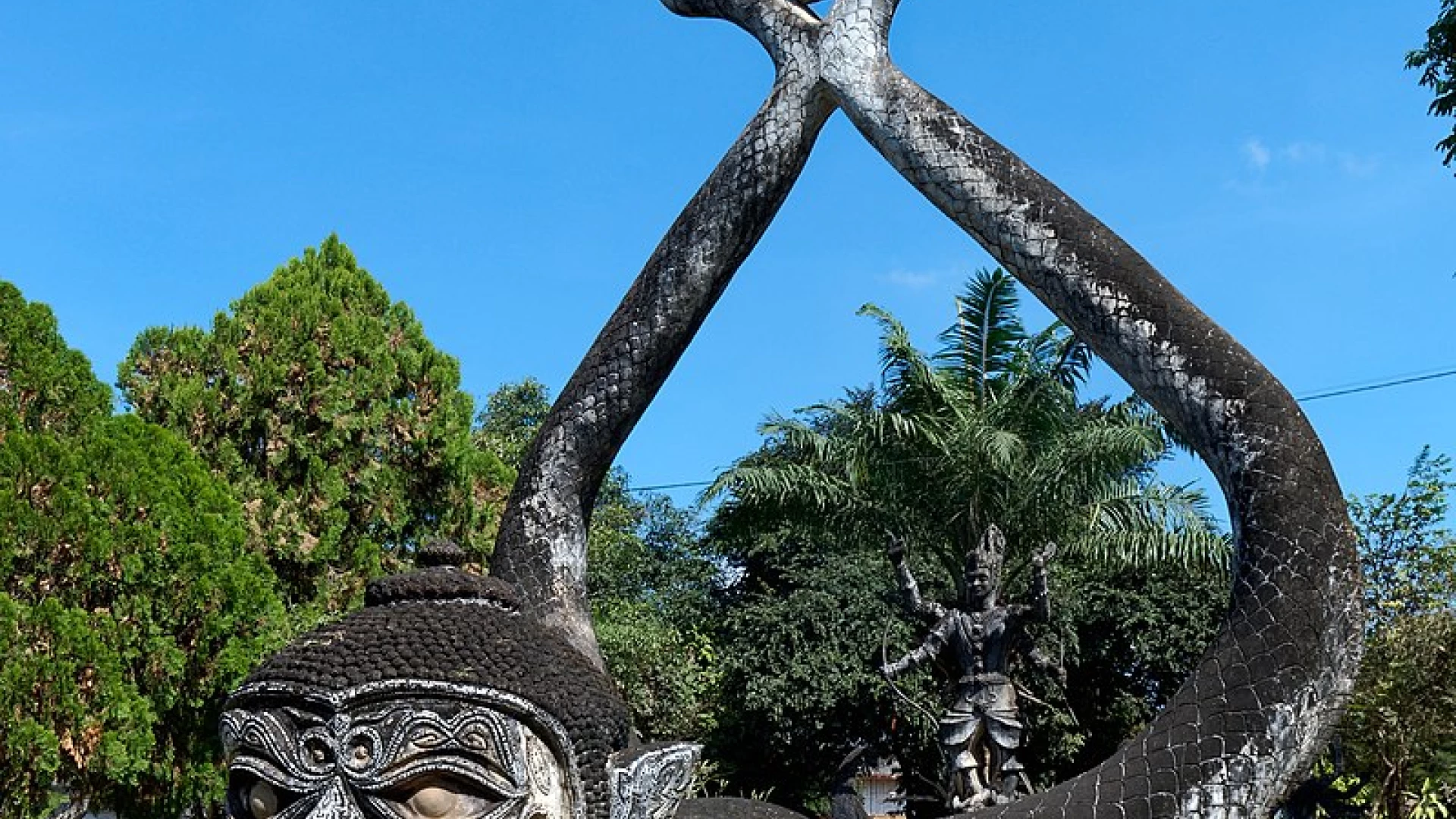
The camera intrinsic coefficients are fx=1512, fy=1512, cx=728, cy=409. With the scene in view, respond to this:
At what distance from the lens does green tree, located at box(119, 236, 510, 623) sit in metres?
11.8

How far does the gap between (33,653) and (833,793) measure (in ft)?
18.5

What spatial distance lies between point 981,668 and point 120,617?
25.7ft

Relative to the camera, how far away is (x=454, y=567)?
3670 millimetres

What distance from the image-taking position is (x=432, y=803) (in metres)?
3.03

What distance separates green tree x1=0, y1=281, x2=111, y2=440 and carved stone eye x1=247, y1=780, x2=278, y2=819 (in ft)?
25.7

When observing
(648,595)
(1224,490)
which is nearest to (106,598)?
(1224,490)

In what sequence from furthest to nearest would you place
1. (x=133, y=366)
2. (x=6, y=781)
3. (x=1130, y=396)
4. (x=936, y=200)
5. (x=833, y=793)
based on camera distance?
(x=1130, y=396) → (x=133, y=366) → (x=6, y=781) → (x=833, y=793) → (x=936, y=200)

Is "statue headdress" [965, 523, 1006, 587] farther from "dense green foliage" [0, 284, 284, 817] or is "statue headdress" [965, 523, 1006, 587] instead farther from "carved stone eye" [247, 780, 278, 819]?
"carved stone eye" [247, 780, 278, 819]

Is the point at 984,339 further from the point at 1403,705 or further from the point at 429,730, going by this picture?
the point at 429,730

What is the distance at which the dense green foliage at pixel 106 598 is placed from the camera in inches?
361

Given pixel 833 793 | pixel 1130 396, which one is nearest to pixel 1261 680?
pixel 833 793

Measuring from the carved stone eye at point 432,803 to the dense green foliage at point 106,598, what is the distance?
6906mm

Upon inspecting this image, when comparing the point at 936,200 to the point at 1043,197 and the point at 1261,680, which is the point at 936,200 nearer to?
the point at 1043,197

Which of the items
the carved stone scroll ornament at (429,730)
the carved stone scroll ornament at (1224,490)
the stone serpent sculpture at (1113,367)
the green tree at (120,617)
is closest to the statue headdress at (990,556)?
the green tree at (120,617)
